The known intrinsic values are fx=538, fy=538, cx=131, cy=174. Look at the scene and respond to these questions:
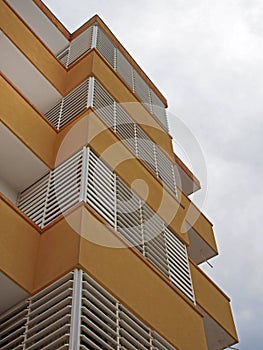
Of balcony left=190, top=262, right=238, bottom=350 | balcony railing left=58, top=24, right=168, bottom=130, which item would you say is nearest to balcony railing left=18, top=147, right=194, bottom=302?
balcony left=190, top=262, right=238, bottom=350

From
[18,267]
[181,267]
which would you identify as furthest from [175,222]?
[18,267]

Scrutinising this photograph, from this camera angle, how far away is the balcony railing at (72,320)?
287 inches

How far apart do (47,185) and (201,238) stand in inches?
253

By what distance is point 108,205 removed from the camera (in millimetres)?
10367

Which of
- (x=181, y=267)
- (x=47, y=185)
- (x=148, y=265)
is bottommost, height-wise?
(x=148, y=265)

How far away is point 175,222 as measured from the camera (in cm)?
1288

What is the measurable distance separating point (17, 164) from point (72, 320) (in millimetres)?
5111

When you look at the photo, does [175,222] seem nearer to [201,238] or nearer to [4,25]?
[201,238]

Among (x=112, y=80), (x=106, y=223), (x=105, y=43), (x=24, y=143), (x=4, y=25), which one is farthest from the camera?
(x=105, y=43)

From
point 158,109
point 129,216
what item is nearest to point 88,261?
point 129,216

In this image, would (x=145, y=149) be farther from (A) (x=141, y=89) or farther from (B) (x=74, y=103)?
(A) (x=141, y=89)

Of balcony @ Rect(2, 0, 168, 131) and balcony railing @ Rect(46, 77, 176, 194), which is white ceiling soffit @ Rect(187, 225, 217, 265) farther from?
balcony @ Rect(2, 0, 168, 131)

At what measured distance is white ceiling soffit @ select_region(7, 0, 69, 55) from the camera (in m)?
17.0

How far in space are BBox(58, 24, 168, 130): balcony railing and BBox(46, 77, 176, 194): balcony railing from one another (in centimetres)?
228
